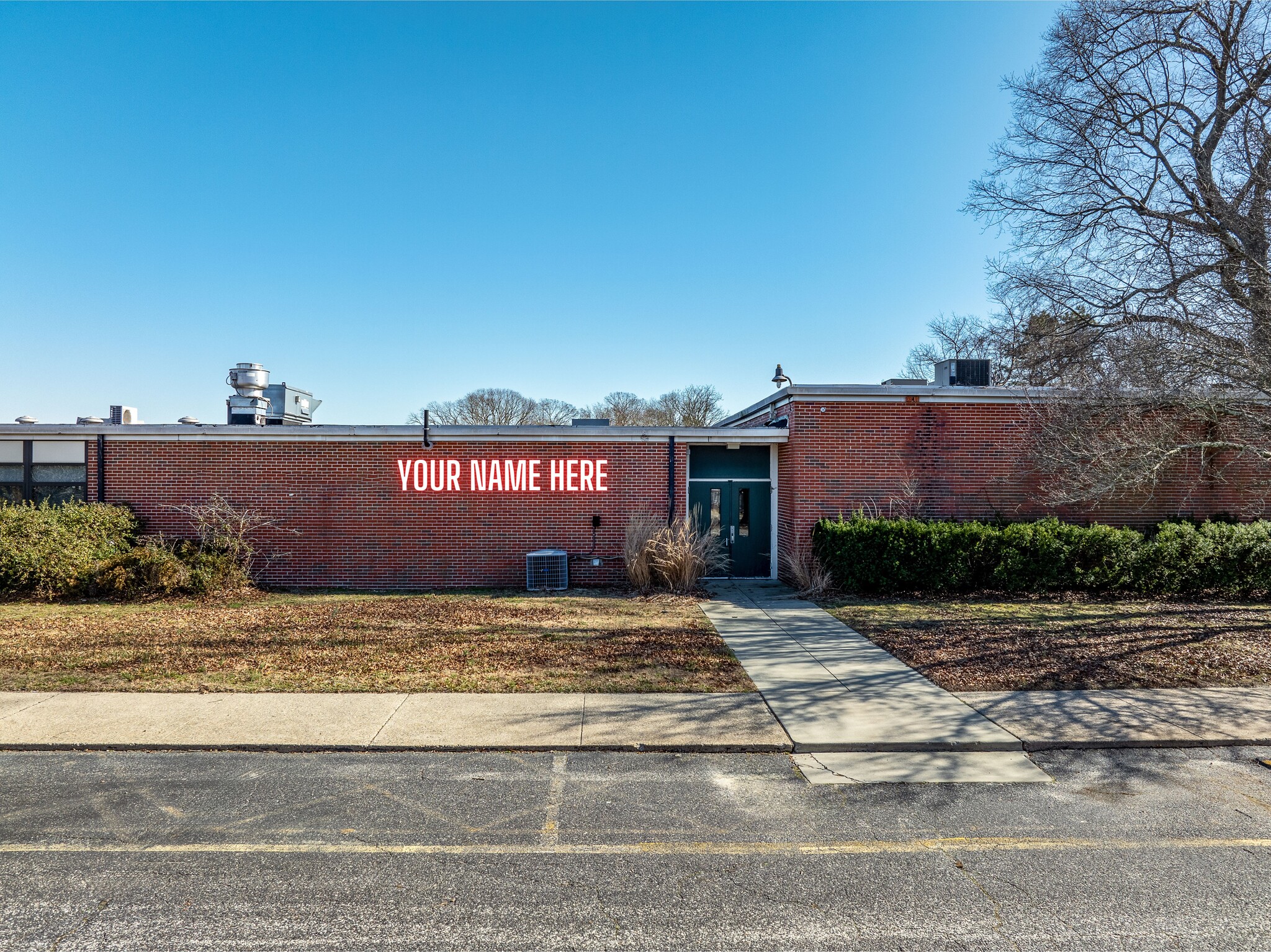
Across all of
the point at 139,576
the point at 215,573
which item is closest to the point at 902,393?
the point at 215,573

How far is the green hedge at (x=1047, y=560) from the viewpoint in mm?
13484

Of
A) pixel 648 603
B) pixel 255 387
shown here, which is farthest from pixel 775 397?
pixel 255 387

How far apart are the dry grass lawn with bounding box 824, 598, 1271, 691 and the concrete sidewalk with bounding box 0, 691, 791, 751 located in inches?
119

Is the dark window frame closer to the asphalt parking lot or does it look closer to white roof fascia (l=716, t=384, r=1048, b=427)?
the asphalt parking lot

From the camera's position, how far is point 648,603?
43.1 feet

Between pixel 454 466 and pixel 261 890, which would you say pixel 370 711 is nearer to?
pixel 261 890

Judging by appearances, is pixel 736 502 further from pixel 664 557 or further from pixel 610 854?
pixel 610 854

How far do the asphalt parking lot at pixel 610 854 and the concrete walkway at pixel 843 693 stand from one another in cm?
67

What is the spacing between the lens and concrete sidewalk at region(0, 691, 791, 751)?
6.21 m

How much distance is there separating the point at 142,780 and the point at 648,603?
8.56 m

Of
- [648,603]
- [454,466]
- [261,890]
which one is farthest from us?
[454,466]

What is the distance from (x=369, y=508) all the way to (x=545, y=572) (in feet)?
12.8

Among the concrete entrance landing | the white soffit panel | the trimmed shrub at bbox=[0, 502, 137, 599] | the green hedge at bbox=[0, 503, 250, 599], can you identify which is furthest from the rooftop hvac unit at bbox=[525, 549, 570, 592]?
the white soffit panel

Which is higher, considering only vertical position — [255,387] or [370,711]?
[255,387]
